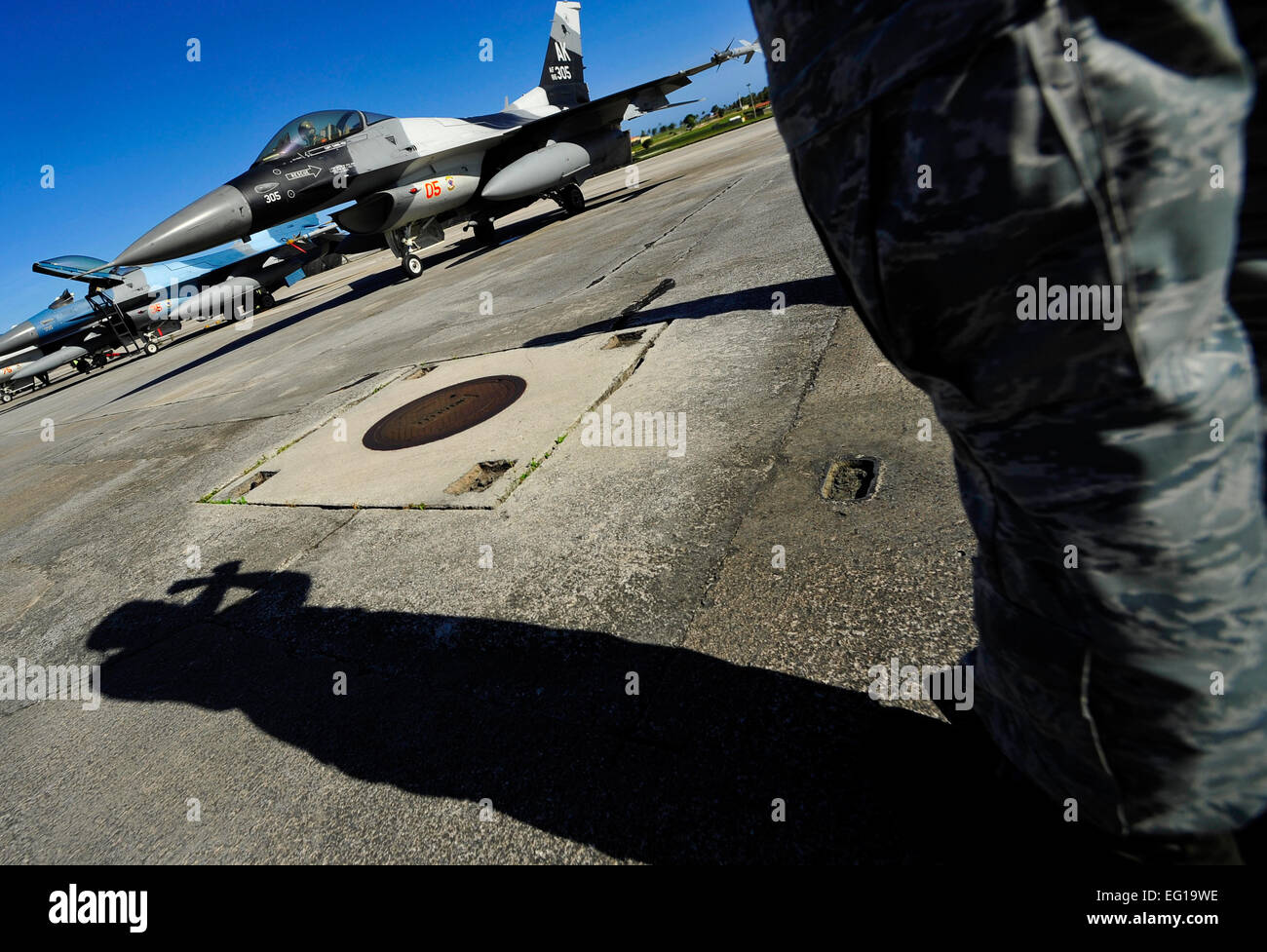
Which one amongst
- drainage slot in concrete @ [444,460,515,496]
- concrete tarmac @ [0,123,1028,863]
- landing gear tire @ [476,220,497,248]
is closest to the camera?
concrete tarmac @ [0,123,1028,863]

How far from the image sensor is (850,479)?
278 cm

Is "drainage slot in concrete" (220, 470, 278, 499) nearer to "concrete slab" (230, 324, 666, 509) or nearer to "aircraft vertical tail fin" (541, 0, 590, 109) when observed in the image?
"concrete slab" (230, 324, 666, 509)

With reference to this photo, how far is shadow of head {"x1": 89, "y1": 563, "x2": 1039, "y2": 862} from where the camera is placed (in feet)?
4.80

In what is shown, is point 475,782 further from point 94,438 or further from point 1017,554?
point 94,438

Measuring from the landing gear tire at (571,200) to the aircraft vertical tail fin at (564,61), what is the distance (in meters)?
5.52

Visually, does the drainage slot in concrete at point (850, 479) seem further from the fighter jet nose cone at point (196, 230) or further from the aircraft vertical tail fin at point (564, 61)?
the aircraft vertical tail fin at point (564, 61)

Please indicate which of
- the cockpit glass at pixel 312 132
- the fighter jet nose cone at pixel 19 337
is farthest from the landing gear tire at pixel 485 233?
the fighter jet nose cone at pixel 19 337

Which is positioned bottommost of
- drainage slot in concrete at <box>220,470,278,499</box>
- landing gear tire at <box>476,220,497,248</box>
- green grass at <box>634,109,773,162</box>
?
drainage slot in concrete at <box>220,470,278,499</box>

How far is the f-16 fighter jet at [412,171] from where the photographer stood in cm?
1051

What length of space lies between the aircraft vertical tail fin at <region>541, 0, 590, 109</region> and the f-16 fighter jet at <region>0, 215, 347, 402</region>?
29.5ft

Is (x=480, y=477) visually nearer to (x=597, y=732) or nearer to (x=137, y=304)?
(x=597, y=732)

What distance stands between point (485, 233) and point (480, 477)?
49.9 feet

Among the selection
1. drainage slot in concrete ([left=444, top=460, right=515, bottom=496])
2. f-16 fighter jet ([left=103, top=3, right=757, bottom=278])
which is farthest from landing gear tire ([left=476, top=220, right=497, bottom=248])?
drainage slot in concrete ([left=444, top=460, right=515, bottom=496])

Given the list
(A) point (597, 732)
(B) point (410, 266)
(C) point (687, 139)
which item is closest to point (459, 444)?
(A) point (597, 732)
